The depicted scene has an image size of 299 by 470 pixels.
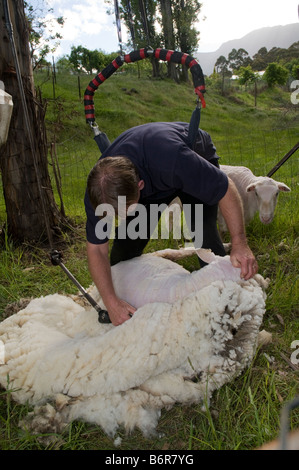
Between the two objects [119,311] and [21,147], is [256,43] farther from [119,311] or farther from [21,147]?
[119,311]

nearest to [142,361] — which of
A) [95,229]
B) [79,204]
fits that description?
[95,229]

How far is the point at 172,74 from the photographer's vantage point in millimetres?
20938

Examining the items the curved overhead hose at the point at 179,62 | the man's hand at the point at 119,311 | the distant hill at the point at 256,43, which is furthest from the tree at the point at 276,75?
the man's hand at the point at 119,311

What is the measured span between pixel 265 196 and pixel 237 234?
1755mm

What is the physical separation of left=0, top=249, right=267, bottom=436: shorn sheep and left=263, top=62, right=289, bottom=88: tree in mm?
26305

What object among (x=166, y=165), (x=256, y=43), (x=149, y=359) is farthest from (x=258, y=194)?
(x=256, y=43)

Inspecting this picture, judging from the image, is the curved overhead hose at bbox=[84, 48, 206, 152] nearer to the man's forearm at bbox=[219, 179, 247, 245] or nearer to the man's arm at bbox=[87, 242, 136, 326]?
the man's forearm at bbox=[219, 179, 247, 245]

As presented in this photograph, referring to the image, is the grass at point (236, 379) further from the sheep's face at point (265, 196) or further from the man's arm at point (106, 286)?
the man's arm at point (106, 286)

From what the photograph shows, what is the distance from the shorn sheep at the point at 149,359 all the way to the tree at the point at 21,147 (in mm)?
1773

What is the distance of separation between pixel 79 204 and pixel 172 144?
3.67 metres

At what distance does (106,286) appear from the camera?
7.18 ft

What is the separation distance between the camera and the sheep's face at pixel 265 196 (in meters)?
3.65
